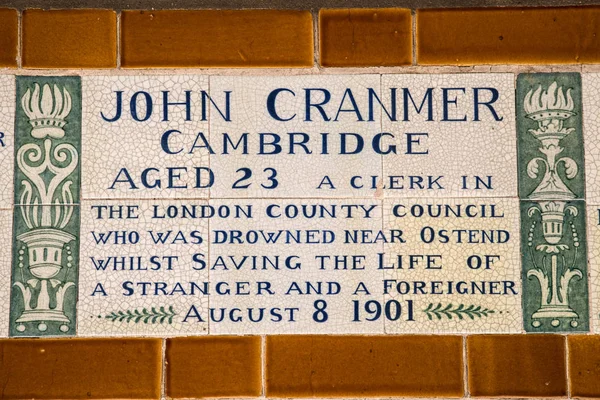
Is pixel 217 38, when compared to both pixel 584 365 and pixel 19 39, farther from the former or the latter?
pixel 584 365

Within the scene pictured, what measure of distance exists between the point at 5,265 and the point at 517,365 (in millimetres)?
1971

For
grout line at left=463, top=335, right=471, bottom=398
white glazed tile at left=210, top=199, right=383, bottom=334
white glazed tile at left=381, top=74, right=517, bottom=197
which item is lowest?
grout line at left=463, top=335, right=471, bottom=398

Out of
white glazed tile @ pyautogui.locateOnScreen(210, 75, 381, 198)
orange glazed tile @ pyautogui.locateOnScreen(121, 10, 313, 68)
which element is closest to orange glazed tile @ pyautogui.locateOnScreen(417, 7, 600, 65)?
white glazed tile @ pyautogui.locateOnScreen(210, 75, 381, 198)

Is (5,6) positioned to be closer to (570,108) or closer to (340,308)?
(340,308)

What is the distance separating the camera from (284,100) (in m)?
2.52

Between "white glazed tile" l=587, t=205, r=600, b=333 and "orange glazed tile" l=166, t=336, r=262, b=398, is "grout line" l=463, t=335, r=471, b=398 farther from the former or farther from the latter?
"orange glazed tile" l=166, t=336, r=262, b=398

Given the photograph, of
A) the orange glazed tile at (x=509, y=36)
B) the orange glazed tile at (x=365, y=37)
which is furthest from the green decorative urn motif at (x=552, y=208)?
the orange glazed tile at (x=365, y=37)

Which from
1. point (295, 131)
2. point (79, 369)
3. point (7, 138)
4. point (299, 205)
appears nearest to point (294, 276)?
point (299, 205)

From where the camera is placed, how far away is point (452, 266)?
8.03ft

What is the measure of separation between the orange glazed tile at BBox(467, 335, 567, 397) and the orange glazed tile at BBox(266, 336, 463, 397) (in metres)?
0.07

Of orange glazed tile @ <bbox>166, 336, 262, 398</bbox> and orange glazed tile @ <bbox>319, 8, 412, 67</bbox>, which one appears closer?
orange glazed tile @ <bbox>166, 336, 262, 398</bbox>

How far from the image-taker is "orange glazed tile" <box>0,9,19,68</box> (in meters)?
2.53

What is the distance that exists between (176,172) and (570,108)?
1.54 meters

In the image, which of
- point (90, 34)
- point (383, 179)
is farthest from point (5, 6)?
point (383, 179)
